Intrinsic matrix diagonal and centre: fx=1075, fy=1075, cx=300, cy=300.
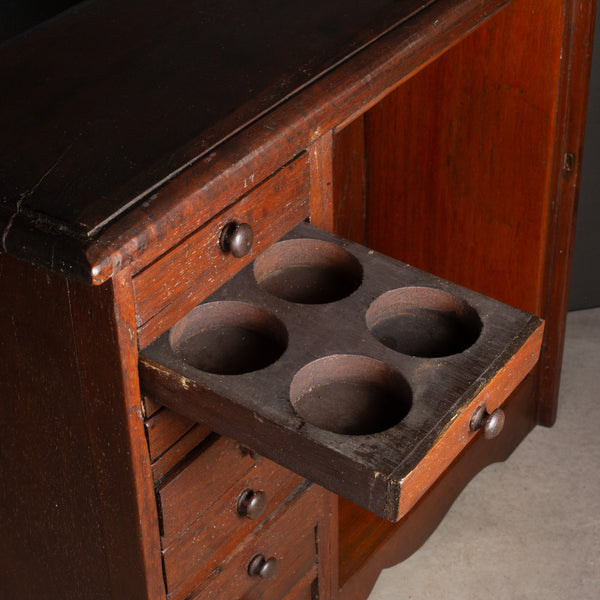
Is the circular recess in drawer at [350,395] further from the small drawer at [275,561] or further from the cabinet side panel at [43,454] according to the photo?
the small drawer at [275,561]

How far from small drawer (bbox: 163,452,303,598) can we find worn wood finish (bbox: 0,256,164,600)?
0.05 meters

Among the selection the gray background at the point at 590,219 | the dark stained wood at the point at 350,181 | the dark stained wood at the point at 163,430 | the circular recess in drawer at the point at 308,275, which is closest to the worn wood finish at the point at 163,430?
the dark stained wood at the point at 163,430

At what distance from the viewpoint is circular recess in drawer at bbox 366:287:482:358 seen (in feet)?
4.37

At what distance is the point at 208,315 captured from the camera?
4.35 feet

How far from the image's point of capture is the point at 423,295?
1.35 metres

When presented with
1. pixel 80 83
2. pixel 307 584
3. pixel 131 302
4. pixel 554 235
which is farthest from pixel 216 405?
pixel 554 235

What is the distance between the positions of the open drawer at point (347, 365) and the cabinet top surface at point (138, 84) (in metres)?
0.20

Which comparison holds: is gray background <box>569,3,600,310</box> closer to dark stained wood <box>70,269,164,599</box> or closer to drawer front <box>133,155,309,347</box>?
drawer front <box>133,155,309,347</box>

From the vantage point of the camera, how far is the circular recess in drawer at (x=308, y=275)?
1420 millimetres

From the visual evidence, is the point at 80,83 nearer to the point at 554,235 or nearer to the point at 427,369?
the point at 427,369

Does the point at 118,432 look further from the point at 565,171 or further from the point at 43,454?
the point at 565,171

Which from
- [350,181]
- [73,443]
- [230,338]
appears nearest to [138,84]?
[230,338]

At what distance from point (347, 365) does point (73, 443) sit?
1.13 ft

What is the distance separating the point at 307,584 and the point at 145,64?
0.93 meters
